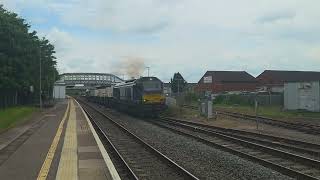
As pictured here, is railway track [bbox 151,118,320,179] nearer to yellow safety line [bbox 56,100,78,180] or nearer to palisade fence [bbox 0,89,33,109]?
yellow safety line [bbox 56,100,78,180]

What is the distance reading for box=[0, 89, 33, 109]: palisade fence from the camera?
198ft

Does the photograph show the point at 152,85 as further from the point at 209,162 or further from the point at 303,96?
the point at 209,162

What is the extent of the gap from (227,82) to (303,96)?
66.4m

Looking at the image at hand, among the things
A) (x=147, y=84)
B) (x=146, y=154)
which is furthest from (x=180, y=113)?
(x=146, y=154)

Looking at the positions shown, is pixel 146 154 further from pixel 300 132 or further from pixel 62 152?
pixel 300 132

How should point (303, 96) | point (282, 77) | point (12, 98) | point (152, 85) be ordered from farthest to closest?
1. point (282, 77)
2. point (12, 98)
3. point (303, 96)
4. point (152, 85)

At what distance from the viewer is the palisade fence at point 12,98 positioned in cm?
6023

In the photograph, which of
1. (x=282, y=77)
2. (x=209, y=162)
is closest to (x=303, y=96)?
(x=209, y=162)

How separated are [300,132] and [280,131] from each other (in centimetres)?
121

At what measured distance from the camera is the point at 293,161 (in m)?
15.5

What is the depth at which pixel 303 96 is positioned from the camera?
148 feet

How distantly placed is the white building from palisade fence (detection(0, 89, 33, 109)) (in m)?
30.1

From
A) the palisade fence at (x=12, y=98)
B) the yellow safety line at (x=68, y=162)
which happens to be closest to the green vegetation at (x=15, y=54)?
the palisade fence at (x=12, y=98)

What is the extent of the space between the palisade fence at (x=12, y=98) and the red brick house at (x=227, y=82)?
40278mm
